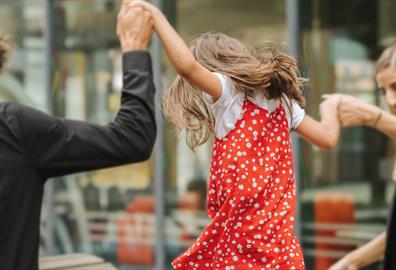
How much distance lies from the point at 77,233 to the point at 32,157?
655 centimetres

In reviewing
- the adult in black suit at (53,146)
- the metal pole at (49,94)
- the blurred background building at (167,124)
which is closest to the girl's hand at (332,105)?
the adult in black suit at (53,146)

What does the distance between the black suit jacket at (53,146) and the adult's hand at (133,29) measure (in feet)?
0.09

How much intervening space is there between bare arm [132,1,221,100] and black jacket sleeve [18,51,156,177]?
9.4 inches

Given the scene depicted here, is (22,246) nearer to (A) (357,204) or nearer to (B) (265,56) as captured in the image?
(B) (265,56)

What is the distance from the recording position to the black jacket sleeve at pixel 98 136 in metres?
2.04

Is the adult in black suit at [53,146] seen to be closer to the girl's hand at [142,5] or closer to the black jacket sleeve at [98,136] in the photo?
the black jacket sleeve at [98,136]

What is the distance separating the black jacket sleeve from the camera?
2035 millimetres

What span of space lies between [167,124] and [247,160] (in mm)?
4876

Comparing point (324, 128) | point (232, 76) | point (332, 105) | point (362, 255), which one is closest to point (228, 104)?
point (232, 76)

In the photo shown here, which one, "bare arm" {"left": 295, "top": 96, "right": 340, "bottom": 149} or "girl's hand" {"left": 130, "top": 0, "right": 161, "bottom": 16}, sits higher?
"girl's hand" {"left": 130, "top": 0, "right": 161, "bottom": 16}

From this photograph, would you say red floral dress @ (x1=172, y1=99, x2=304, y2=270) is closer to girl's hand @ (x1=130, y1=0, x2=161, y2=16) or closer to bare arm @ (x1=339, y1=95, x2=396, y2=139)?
bare arm @ (x1=339, y1=95, x2=396, y2=139)

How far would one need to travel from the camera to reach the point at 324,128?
316 centimetres

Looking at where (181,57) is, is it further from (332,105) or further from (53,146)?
(332,105)

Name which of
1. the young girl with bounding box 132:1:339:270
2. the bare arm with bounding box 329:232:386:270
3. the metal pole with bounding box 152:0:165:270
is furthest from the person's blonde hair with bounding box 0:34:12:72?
the metal pole with bounding box 152:0:165:270
